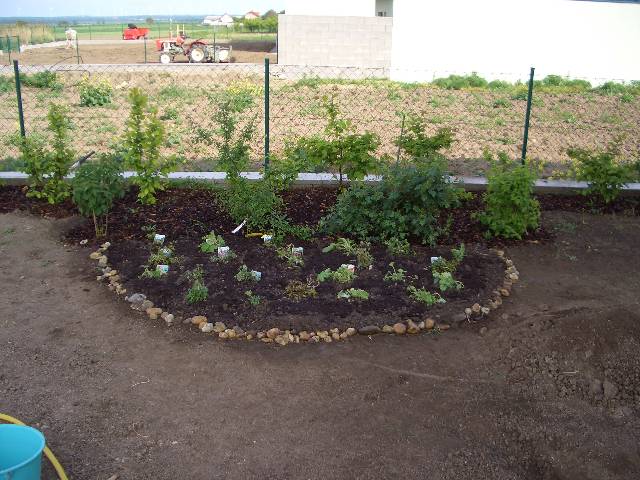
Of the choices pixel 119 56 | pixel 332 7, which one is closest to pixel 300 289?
pixel 332 7

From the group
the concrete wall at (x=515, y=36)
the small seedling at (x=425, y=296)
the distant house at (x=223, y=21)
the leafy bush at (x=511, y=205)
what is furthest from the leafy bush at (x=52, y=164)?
the distant house at (x=223, y=21)

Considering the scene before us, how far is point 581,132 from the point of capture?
39.9 feet

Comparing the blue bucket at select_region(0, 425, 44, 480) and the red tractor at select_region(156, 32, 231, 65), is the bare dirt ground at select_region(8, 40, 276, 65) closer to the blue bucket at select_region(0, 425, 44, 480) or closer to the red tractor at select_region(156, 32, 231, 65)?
the red tractor at select_region(156, 32, 231, 65)

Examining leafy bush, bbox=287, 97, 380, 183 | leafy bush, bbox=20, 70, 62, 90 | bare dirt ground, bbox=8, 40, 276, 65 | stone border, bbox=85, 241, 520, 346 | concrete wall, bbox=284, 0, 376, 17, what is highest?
concrete wall, bbox=284, 0, 376, 17

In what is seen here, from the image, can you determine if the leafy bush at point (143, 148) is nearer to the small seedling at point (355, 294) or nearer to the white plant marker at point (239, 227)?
the white plant marker at point (239, 227)

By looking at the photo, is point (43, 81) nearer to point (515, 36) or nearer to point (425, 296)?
point (515, 36)

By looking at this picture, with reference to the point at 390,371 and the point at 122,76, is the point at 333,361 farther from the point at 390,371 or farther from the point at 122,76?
the point at 122,76

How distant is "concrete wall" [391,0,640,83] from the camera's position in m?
20.7

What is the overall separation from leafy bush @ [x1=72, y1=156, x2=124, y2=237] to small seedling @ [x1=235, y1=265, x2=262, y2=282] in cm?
172

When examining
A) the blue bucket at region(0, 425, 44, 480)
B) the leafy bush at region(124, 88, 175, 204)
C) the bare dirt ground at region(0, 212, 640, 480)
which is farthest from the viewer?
the leafy bush at region(124, 88, 175, 204)

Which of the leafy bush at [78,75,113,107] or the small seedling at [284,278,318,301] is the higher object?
the leafy bush at [78,75,113,107]

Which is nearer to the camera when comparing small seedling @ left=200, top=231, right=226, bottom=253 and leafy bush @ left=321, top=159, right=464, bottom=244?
small seedling @ left=200, top=231, right=226, bottom=253

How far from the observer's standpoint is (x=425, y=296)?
17.9ft

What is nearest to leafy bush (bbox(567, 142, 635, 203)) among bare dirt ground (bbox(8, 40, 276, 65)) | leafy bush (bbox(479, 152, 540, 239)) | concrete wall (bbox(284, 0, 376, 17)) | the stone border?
leafy bush (bbox(479, 152, 540, 239))
